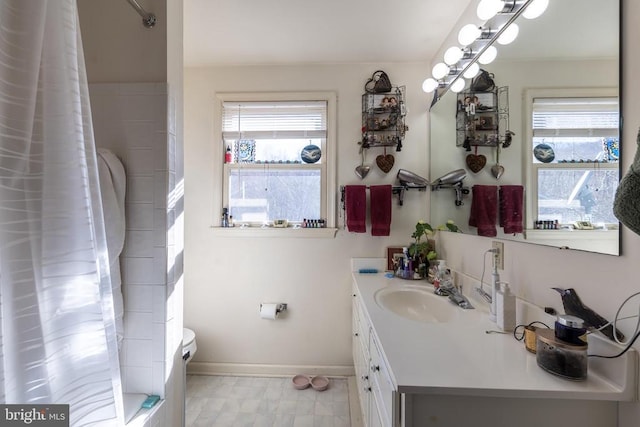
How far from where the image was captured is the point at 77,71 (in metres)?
0.70

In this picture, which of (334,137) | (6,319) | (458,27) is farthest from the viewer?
(334,137)

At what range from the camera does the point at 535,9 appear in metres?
0.98

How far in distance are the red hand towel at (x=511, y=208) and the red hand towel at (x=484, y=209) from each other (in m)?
0.04

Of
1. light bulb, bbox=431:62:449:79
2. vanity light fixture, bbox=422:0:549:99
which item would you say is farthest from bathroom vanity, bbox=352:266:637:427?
light bulb, bbox=431:62:449:79

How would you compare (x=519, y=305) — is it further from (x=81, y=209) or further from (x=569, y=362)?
(x=81, y=209)

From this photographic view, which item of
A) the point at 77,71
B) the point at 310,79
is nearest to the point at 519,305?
the point at 77,71

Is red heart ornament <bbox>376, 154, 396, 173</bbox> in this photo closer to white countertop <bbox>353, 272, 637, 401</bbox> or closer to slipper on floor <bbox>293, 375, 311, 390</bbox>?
white countertop <bbox>353, 272, 637, 401</bbox>

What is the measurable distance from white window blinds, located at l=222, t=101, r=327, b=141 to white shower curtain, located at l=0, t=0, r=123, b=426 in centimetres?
125

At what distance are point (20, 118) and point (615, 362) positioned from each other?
1636 millimetres

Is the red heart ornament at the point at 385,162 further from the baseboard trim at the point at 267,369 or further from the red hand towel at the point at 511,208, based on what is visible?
the baseboard trim at the point at 267,369

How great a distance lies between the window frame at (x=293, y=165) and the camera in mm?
1894

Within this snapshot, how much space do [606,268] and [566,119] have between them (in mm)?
497

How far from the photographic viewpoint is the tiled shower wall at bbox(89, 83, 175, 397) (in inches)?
41.9

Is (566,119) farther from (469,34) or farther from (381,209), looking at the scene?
(381,209)
